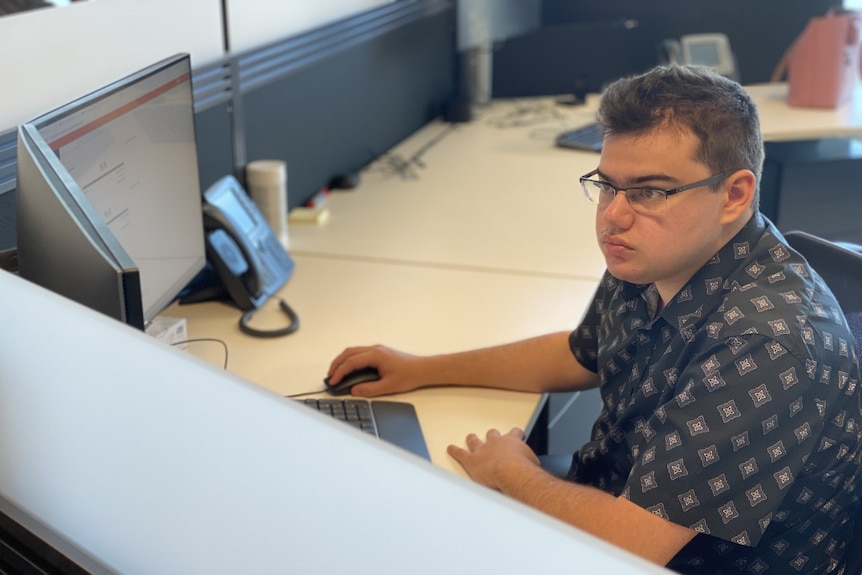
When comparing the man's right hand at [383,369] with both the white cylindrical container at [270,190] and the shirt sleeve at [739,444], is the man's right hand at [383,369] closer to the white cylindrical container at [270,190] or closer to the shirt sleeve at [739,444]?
the shirt sleeve at [739,444]

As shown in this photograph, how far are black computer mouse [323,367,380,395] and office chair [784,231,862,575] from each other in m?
0.61

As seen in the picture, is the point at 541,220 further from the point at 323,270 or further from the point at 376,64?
the point at 376,64

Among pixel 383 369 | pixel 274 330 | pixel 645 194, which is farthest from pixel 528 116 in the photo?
pixel 645 194

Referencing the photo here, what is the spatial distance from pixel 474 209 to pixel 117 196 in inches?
43.0

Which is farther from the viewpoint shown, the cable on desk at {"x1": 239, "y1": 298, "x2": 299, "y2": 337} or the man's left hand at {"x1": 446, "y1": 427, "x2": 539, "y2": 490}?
the cable on desk at {"x1": 239, "y1": 298, "x2": 299, "y2": 337}

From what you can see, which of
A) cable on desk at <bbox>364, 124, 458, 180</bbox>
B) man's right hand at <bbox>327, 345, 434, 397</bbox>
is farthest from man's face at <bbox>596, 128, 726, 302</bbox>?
cable on desk at <bbox>364, 124, 458, 180</bbox>

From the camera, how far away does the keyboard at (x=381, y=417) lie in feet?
4.19

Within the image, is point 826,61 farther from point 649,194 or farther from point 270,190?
point 649,194

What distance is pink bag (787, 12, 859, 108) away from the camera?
2.74 m

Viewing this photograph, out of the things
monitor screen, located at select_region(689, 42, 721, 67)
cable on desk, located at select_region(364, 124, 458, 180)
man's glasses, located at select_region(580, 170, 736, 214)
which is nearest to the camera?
man's glasses, located at select_region(580, 170, 736, 214)

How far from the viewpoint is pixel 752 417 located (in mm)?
985

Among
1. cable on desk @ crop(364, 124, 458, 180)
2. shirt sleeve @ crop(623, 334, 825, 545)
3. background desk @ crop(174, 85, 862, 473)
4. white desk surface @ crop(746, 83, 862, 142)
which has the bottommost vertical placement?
cable on desk @ crop(364, 124, 458, 180)

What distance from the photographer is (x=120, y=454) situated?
1.89 feet

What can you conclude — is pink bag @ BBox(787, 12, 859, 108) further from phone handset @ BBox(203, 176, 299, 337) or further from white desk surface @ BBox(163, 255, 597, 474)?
phone handset @ BBox(203, 176, 299, 337)
